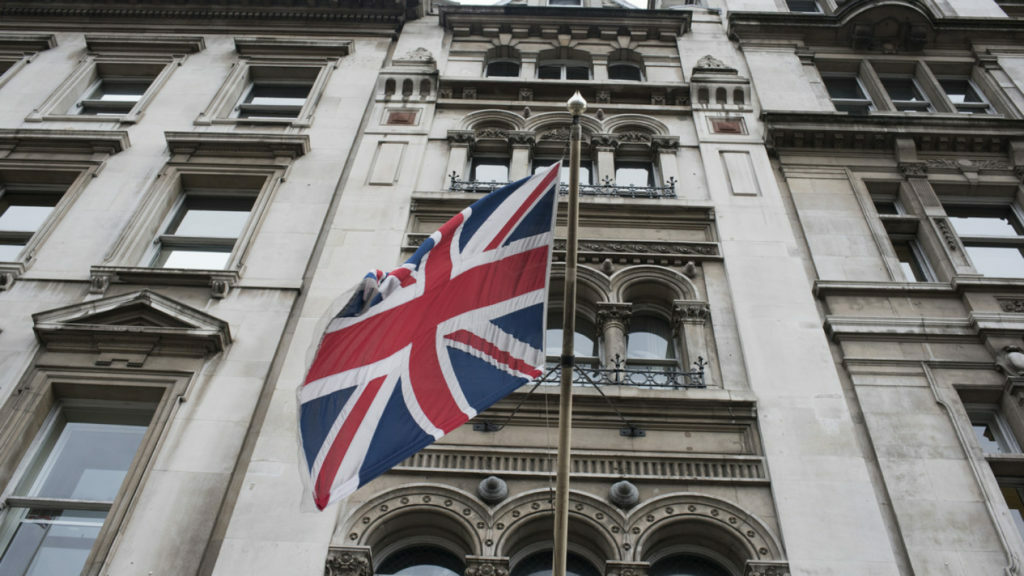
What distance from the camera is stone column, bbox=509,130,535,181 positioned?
17906 millimetres

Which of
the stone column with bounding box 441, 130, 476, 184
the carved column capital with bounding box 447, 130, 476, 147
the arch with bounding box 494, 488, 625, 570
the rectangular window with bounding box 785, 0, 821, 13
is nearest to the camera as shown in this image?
the arch with bounding box 494, 488, 625, 570

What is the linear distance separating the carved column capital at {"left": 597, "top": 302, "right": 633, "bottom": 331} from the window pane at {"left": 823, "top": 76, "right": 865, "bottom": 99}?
1017 cm

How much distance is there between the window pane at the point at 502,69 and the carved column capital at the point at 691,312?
10.1 m

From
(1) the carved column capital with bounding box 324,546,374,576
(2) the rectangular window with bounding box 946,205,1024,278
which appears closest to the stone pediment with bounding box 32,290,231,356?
(1) the carved column capital with bounding box 324,546,374,576

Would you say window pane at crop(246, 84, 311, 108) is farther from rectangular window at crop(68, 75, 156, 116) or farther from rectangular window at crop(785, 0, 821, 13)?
rectangular window at crop(785, 0, 821, 13)

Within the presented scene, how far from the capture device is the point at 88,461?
40.1 ft

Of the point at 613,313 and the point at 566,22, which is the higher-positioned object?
the point at 566,22

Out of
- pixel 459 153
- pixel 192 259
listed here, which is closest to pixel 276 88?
pixel 459 153

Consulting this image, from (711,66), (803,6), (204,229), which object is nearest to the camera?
(204,229)

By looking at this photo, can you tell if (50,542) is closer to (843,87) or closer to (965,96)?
(843,87)

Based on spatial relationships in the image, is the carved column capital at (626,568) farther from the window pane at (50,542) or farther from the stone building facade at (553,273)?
the window pane at (50,542)

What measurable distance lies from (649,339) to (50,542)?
9187mm

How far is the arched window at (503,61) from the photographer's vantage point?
22.2 m

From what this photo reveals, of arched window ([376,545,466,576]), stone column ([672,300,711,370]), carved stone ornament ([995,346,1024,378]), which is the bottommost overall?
arched window ([376,545,466,576])
